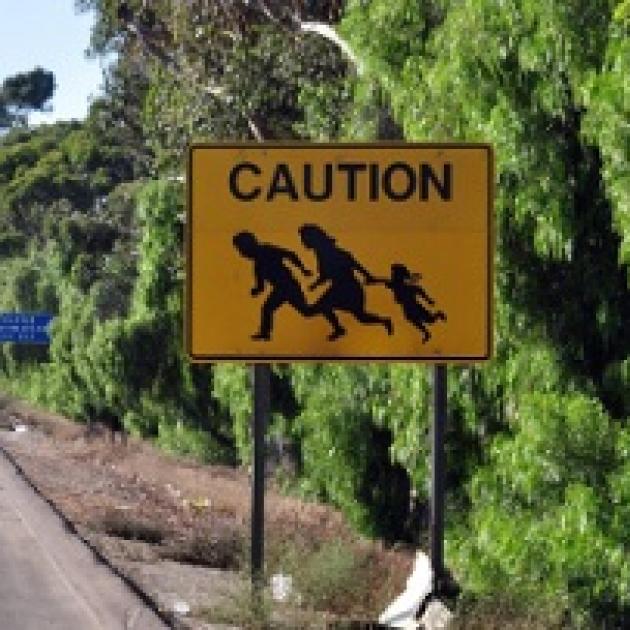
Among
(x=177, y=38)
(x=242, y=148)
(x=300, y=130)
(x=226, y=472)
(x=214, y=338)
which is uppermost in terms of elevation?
(x=177, y=38)

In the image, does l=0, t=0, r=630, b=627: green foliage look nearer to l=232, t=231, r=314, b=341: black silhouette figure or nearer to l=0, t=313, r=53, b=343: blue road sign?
l=232, t=231, r=314, b=341: black silhouette figure

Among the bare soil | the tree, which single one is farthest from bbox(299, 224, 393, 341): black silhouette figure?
the tree

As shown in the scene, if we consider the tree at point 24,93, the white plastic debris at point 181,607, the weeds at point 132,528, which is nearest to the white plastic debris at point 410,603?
the white plastic debris at point 181,607

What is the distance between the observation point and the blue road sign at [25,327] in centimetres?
6075

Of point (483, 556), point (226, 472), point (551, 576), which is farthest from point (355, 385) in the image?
point (226, 472)

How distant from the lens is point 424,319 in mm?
10805

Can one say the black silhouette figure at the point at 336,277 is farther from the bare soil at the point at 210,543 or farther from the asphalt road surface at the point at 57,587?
the asphalt road surface at the point at 57,587

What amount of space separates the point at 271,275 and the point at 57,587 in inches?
139

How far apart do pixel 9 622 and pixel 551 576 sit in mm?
3437

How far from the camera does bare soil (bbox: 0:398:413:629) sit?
40.2 ft

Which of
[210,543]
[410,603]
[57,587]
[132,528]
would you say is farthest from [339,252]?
[132,528]

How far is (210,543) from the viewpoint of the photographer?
17391 mm

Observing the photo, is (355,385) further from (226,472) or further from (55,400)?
(55,400)

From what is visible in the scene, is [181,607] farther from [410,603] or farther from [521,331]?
[521,331]
